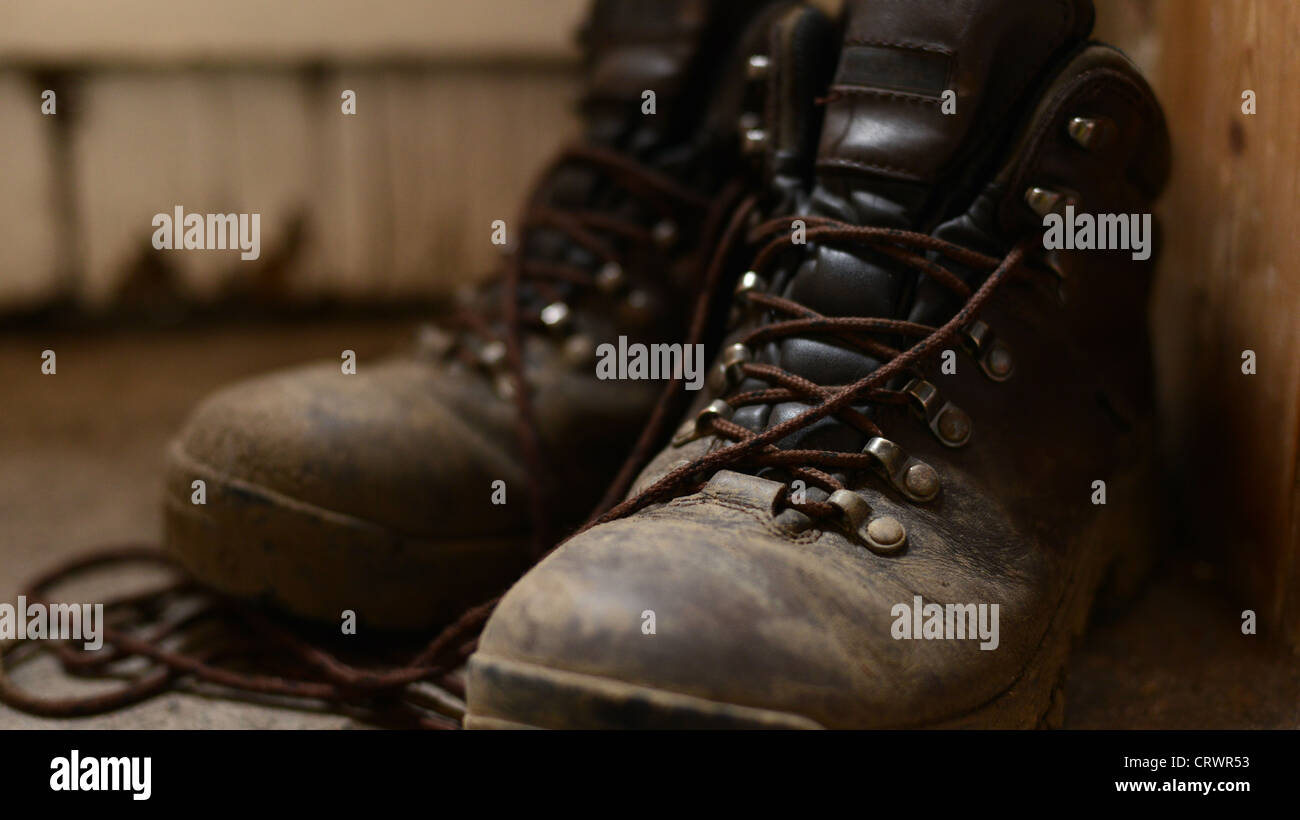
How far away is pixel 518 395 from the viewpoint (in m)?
0.83

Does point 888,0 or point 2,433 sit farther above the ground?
point 888,0

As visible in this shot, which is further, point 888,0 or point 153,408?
point 153,408

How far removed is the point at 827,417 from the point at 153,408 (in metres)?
0.97

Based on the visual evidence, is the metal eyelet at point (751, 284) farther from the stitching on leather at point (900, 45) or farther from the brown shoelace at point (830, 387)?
the stitching on leather at point (900, 45)

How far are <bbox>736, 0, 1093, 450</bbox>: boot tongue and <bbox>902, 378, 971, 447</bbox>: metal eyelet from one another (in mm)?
28

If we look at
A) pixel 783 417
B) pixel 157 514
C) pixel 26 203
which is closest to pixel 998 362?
pixel 783 417

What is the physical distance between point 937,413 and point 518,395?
325 millimetres

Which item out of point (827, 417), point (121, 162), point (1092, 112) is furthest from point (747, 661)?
point (121, 162)

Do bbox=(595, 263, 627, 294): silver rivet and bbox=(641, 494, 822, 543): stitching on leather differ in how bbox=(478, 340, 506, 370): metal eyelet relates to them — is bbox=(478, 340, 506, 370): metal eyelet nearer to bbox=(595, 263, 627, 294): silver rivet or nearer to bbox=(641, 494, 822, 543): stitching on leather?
bbox=(595, 263, 627, 294): silver rivet

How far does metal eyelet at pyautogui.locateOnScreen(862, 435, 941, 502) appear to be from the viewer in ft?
1.99

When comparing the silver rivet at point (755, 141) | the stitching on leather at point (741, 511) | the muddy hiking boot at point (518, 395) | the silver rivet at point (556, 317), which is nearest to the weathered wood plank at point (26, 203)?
the muddy hiking boot at point (518, 395)

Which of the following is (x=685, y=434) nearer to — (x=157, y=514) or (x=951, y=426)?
(x=951, y=426)
